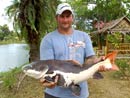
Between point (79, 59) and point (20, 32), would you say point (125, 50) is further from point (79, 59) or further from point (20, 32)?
point (79, 59)

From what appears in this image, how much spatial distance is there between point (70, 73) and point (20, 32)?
8.20 meters

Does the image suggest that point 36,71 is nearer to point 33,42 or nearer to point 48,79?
point 48,79

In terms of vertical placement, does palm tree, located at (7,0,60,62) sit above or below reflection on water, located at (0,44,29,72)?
above

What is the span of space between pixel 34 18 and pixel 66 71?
7741mm

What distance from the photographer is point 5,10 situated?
11.2 m

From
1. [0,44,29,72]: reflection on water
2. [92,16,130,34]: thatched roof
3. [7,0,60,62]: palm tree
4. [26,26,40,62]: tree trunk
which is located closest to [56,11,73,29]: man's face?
[7,0,60,62]: palm tree

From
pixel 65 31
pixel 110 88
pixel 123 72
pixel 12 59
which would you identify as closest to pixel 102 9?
pixel 12 59

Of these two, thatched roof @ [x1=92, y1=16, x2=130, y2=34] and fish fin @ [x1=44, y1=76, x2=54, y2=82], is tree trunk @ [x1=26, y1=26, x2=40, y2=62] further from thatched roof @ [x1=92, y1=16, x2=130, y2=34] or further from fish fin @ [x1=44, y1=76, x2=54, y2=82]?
thatched roof @ [x1=92, y1=16, x2=130, y2=34]

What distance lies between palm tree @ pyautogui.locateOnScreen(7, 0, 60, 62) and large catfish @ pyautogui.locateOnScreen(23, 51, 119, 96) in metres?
7.55

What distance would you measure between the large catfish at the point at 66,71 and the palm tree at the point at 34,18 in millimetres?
7554

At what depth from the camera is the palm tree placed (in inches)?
420

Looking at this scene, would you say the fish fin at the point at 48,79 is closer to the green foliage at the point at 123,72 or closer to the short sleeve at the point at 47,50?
the short sleeve at the point at 47,50

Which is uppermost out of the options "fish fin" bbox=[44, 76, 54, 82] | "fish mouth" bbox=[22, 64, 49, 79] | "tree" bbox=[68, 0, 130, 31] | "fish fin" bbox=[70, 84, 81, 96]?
"tree" bbox=[68, 0, 130, 31]

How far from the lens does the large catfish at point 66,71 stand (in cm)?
292
